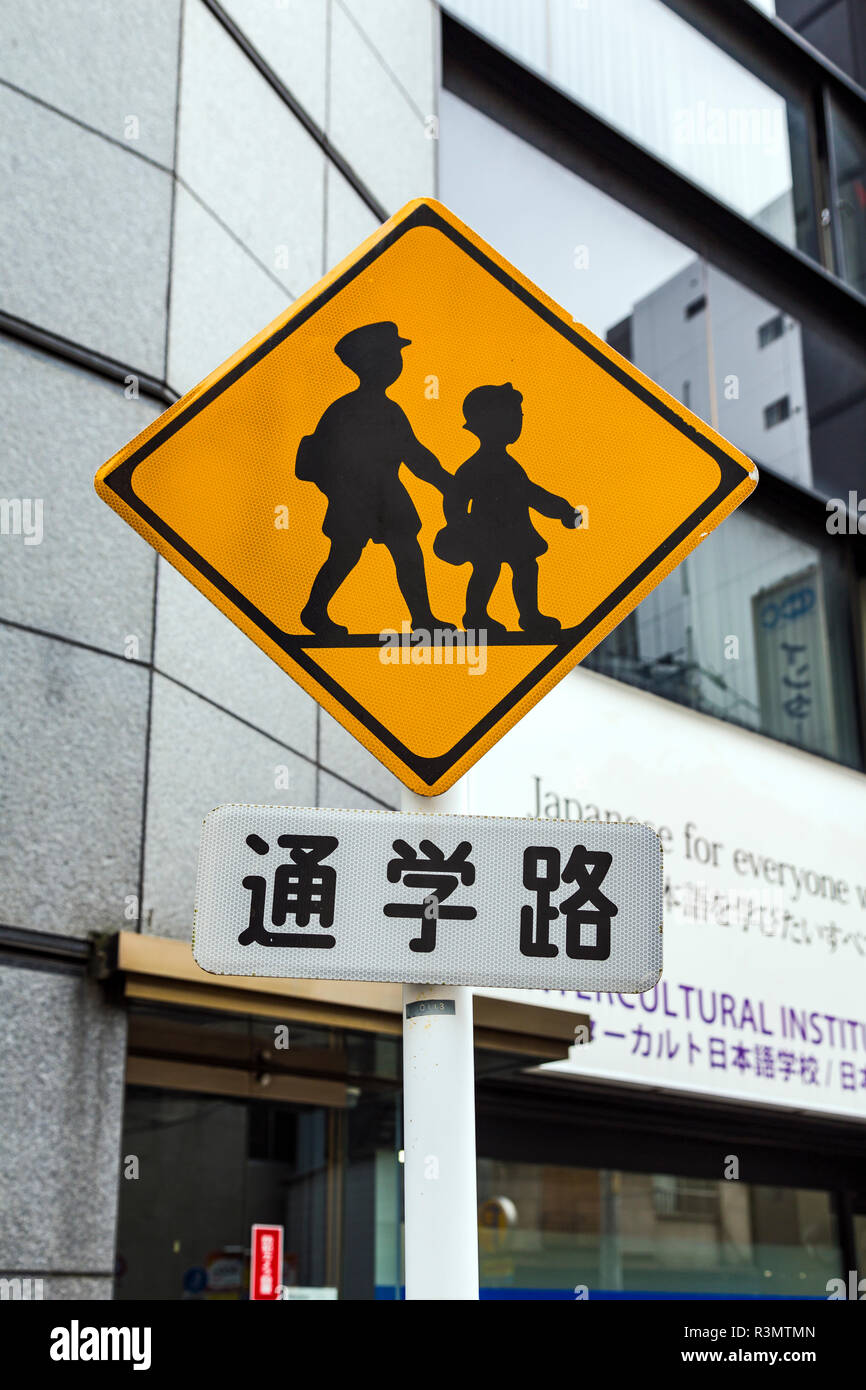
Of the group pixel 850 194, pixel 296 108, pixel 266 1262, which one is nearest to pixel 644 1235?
pixel 266 1262

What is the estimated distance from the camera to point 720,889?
874 centimetres

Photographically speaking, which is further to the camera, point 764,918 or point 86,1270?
point 764,918

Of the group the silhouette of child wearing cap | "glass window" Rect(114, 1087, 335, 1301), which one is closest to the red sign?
"glass window" Rect(114, 1087, 335, 1301)

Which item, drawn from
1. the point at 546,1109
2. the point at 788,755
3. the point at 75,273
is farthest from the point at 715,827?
the point at 75,273

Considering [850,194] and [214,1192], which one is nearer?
[214,1192]

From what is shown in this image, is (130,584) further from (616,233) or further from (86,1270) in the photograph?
(616,233)

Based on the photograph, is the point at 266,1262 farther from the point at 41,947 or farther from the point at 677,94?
the point at 677,94

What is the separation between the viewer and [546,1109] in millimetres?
7879

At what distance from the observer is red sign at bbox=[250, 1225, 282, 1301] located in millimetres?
6020

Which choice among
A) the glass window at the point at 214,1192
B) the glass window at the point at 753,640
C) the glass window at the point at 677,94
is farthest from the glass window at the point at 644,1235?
the glass window at the point at 677,94

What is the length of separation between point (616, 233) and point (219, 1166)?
7.13 m

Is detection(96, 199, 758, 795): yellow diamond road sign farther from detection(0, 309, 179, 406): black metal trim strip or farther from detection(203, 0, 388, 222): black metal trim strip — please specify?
detection(203, 0, 388, 222): black metal trim strip

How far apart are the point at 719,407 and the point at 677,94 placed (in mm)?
2678

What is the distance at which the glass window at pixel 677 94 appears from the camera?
10.4 meters
